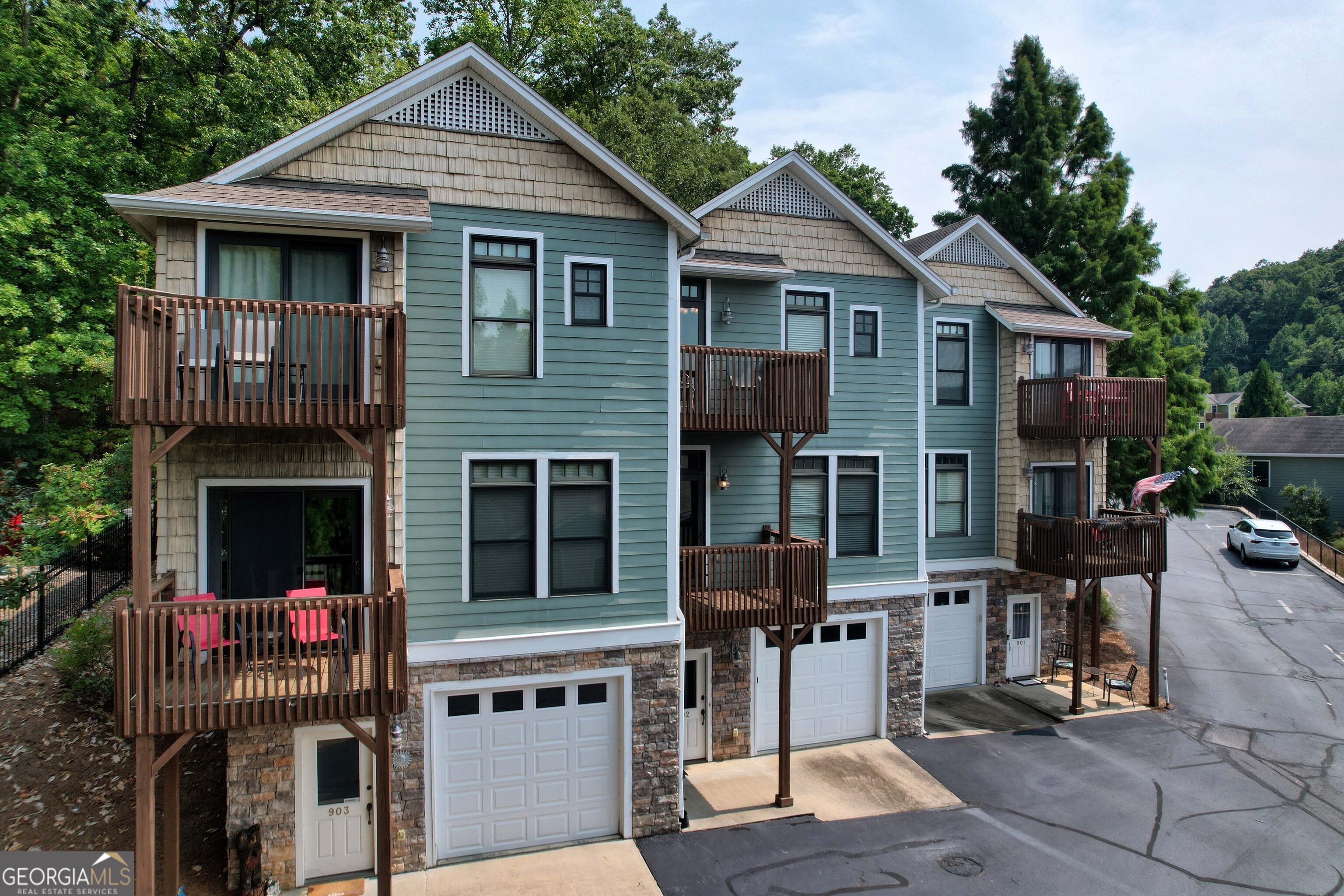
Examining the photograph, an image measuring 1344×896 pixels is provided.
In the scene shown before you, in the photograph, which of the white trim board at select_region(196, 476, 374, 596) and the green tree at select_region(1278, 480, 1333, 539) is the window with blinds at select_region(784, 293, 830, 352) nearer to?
the white trim board at select_region(196, 476, 374, 596)

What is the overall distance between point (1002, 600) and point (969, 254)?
746 centimetres

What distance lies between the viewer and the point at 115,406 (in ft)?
20.7

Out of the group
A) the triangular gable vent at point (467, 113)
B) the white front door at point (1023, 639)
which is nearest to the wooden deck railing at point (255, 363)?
the triangular gable vent at point (467, 113)

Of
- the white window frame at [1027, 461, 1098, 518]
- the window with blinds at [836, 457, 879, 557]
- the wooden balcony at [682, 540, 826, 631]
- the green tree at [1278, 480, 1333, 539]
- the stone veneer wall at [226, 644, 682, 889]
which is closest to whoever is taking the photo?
the stone veneer wall at [226, 644, 682, 889]

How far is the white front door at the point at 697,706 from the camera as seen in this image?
37.4ft

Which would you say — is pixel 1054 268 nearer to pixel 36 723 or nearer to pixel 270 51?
pixel 270 51

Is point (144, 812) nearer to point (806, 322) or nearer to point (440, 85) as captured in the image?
point (440, 85)

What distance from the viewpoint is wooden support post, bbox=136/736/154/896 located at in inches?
249

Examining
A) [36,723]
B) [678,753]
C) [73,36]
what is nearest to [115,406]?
[678,753]

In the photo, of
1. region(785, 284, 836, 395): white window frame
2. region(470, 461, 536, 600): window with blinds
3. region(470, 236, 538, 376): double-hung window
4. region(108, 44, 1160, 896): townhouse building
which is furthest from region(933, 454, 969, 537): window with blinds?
region(470, 236, 538, 376): double-hung window

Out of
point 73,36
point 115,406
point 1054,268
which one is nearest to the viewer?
point 115,406

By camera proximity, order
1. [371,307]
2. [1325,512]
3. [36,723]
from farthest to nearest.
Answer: [1325,512]
[36,723]
[371,307]

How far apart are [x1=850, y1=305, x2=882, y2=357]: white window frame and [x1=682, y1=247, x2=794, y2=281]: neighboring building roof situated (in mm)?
1483

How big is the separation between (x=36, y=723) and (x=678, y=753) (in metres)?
10.1
